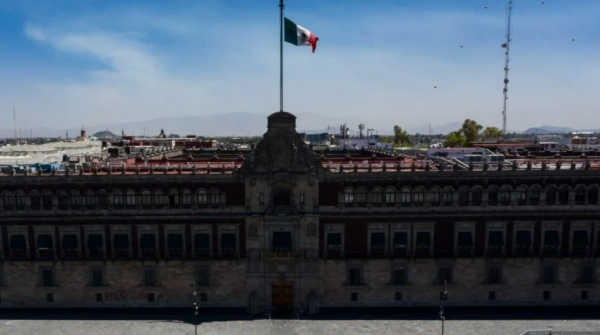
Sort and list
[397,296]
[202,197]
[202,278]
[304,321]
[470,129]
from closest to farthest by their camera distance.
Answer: [304,321]
[202,197]
[202,278]
[397,296]
[470,129]

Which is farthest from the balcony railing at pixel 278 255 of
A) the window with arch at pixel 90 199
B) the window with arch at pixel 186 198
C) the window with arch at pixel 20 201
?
the window with arch at pixel 20 201

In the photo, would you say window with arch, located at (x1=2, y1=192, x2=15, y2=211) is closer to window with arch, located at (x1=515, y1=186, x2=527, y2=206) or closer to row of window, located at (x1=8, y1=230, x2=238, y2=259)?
row of window, located at (x1=8, y1=230, x2=238, y2=259)

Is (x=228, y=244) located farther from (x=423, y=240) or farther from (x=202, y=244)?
(x=423, y=240)

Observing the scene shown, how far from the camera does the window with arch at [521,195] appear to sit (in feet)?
162

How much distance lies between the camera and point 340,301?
167 feet

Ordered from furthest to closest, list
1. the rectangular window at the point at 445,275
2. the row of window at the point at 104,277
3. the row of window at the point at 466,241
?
the rectangular window at the point at 445,275, the row of window at the point at 104,277, the row of window at the point at 466,241

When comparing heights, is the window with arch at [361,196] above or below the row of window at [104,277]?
above

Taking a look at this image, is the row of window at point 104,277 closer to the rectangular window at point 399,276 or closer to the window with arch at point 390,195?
the rectangular window at point 399,276

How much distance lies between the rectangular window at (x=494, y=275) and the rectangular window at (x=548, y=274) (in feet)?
15.1

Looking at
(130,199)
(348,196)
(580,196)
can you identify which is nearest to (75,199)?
(130,199)

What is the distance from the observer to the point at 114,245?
49.7 m

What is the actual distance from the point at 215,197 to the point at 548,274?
35573 mm

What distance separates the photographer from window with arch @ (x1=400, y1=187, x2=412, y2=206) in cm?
4944

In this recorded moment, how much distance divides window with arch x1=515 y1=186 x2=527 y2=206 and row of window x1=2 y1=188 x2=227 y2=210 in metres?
29.9
